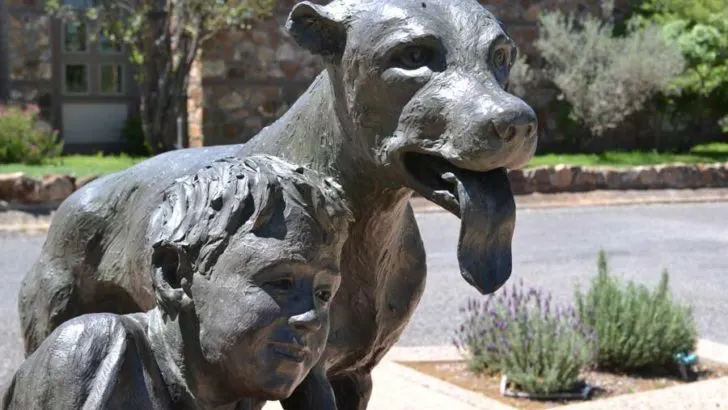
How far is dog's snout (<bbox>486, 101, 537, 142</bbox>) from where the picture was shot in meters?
2.12

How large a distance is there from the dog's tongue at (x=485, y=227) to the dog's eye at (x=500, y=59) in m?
0.27

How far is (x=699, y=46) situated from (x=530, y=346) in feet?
43.4

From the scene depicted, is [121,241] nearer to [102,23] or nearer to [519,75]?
[102,23]

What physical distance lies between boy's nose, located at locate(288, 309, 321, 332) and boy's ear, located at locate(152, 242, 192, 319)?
0.57 feet

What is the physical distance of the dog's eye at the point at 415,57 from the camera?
7.66ft

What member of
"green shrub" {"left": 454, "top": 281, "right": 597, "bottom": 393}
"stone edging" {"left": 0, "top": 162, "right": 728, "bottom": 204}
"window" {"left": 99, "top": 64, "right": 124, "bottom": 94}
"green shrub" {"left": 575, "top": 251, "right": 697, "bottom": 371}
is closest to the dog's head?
"green shrub" {"left": 454, "top": 281, "right": 597, "bottom": 393}

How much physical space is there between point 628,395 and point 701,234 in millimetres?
7152

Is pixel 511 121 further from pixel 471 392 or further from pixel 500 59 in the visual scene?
pixel 471 392

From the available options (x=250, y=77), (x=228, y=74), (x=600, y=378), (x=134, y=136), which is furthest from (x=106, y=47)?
(x=600, y=378)

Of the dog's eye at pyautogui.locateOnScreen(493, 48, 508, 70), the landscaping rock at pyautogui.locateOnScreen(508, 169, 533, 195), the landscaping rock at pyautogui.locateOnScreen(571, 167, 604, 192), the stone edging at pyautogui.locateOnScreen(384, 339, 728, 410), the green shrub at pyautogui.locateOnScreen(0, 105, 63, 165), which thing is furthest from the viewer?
the landscaping rock at pyautogui.locateOnScreen(571, 167, 604, 192)

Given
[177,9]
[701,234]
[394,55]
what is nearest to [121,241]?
[394,55]

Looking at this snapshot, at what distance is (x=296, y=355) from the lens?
1.58 meters

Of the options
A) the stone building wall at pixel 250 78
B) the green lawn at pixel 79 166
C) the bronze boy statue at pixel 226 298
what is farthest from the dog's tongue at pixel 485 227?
the stone building wall at pixel 250 78

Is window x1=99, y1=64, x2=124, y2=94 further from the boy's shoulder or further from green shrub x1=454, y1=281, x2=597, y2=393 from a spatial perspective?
the boy's shoulder
